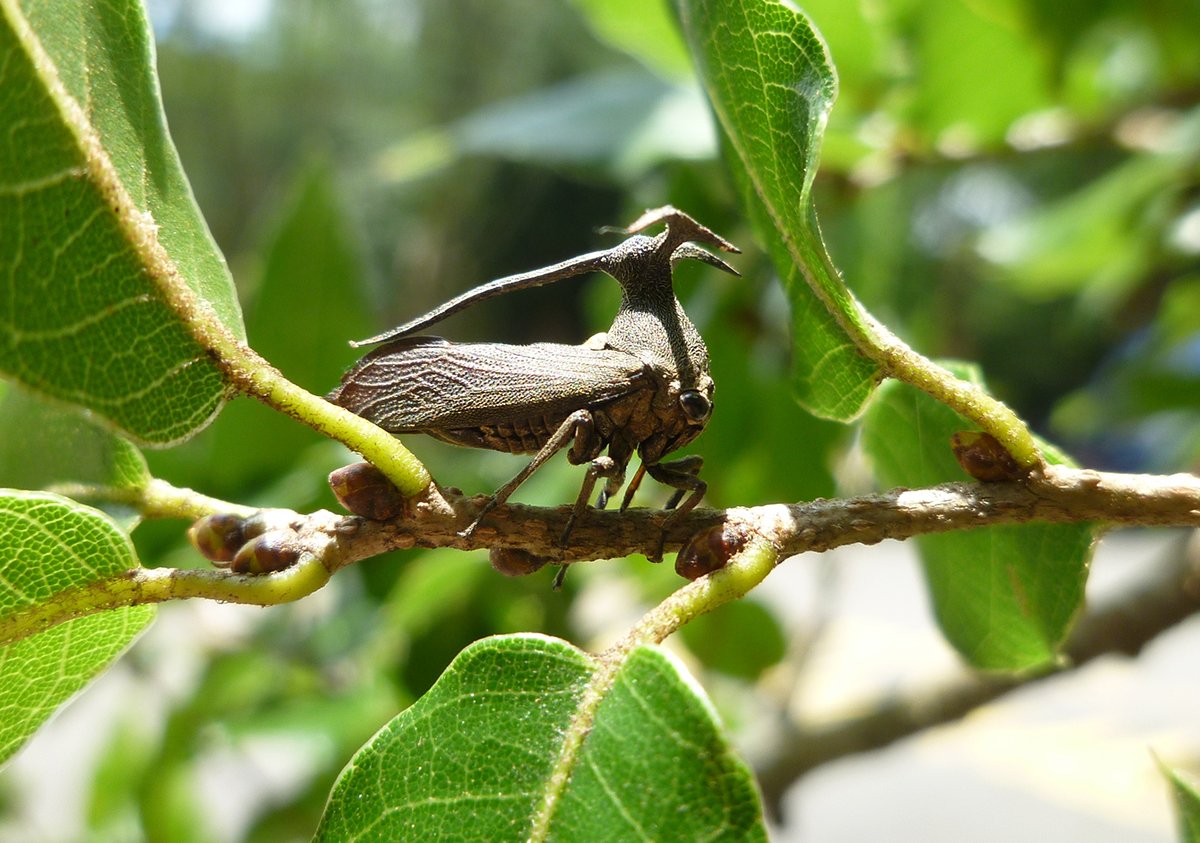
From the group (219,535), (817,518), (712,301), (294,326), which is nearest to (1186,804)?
(817,518)

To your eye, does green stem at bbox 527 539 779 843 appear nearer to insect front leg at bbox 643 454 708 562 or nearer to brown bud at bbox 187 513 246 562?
insect front leg at bbox 643 454 708 562

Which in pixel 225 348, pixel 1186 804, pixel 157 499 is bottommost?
pixel 1186 804

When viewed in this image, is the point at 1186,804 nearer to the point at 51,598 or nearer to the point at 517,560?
the point at 517,560

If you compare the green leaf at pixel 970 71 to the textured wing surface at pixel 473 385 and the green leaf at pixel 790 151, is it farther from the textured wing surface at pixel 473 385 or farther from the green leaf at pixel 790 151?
the textured wing surface at pixel 473 385

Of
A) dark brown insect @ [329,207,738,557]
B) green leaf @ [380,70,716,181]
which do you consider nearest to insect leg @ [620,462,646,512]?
dark brown insect @ [329,207,738,557]

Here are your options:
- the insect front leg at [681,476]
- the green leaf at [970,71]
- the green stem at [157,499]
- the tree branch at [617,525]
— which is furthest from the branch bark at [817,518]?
the green leaf at [970,71]

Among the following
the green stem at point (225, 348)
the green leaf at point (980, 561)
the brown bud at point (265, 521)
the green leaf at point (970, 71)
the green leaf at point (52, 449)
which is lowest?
the green leaf at point (980, 561)
